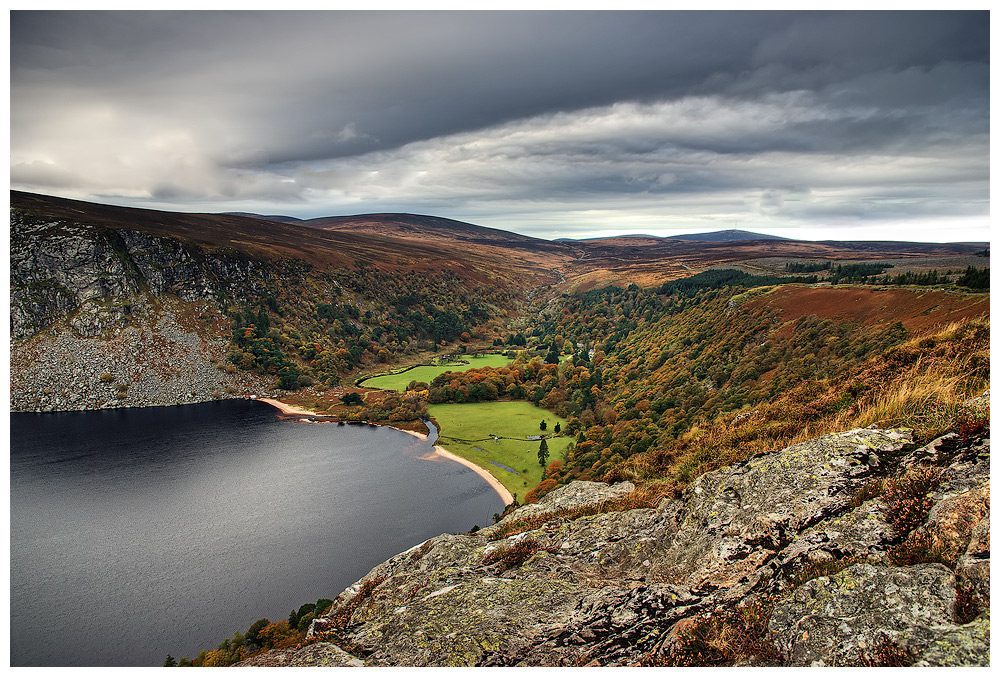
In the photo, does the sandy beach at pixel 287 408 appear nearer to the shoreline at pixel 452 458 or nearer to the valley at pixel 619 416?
the shoreline at pixel 452 458

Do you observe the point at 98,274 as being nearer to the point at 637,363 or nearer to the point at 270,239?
the point at 270,239

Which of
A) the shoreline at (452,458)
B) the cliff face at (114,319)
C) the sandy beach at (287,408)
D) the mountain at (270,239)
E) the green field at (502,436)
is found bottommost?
the sandy beach at (287,408)

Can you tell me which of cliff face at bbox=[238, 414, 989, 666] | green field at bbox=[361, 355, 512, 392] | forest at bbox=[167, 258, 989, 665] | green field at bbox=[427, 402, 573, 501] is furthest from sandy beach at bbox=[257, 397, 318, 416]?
cliff face at bbox=[238, 414, 989, 666]

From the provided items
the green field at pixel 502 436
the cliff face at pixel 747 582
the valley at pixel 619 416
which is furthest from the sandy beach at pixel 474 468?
the cliff face at pixel 747 582

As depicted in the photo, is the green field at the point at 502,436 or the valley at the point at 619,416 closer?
the valley at the point at 619,416

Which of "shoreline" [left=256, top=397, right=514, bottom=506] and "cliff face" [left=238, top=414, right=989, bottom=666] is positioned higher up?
"cliff face" [left=238, top=414, right=989, bottom=666]

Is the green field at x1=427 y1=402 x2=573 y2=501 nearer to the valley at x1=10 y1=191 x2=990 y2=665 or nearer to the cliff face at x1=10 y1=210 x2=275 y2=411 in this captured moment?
→ the valley at x1=10 y1=191 x2=990 y2=665

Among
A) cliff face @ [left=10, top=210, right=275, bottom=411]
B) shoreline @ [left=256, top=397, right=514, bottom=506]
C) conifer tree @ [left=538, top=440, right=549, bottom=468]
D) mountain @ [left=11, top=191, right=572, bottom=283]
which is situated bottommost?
shoreline @ [left=256, top=397, right=514, bottom=506]
